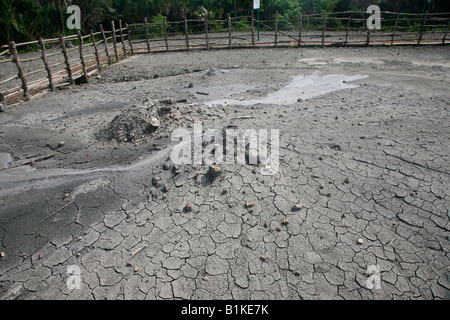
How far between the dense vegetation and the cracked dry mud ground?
1554 cm

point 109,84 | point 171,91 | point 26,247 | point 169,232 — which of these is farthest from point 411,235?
point 109,84

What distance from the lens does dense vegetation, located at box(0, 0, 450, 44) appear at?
16547mm

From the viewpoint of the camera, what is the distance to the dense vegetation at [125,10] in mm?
16547

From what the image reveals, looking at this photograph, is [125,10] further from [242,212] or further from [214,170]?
[242,212]

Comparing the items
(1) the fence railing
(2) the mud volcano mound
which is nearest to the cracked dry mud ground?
(2) the mud volcano mound

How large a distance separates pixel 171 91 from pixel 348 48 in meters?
9.37

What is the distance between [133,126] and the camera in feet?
15.6

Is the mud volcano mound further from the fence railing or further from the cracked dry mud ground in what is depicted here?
the fence railing

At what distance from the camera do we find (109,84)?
9016mm

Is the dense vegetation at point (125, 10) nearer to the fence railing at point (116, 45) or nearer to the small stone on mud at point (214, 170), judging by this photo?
the fence railing at point (116, 45)

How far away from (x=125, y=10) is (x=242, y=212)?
22.8m

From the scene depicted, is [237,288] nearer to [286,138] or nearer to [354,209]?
[354,209]

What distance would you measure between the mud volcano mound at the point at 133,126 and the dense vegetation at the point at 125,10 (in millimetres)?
16682

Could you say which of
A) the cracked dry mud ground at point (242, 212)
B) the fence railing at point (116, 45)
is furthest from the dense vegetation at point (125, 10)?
the cracked dry mud ground at point (242, 212)
